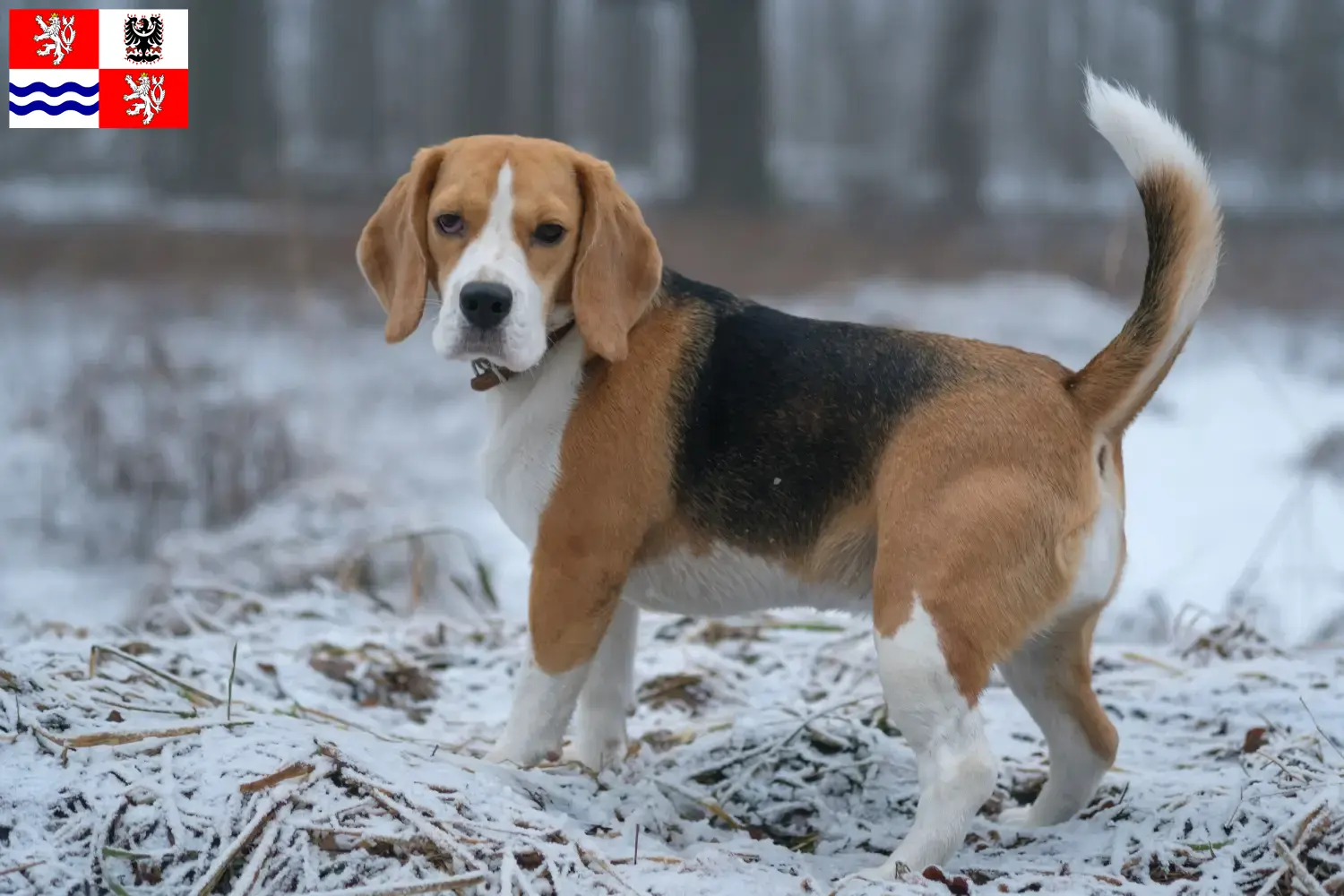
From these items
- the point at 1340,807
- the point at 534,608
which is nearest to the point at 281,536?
the point at 534,608

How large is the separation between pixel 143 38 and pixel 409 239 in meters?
3.88

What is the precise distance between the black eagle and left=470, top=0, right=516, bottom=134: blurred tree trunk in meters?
2.46

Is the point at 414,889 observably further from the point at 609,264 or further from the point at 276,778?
the point at 609,264

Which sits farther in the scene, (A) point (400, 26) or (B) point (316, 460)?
(A) point (400, 26)

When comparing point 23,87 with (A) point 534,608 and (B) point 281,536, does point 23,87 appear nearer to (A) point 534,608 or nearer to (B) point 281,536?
(B) point 281,536

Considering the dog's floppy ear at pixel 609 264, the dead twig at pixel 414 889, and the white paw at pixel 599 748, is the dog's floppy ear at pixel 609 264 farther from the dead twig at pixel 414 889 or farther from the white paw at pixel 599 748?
the dead twig at pixel 414 889

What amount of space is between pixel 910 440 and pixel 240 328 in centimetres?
617

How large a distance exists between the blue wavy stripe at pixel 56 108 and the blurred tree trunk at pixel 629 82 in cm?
358

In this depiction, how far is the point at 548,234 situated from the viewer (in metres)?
2.91

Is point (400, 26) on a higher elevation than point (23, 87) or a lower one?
higher

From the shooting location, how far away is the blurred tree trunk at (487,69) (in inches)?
341

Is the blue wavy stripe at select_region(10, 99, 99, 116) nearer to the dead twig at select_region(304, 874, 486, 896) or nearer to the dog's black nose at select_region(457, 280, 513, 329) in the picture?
the dog's black nose at select_region(457, 280, 513, 329)

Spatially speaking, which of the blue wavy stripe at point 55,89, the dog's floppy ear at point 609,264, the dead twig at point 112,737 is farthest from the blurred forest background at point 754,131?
the dead twig at point 112,737

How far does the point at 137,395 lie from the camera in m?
6.77
